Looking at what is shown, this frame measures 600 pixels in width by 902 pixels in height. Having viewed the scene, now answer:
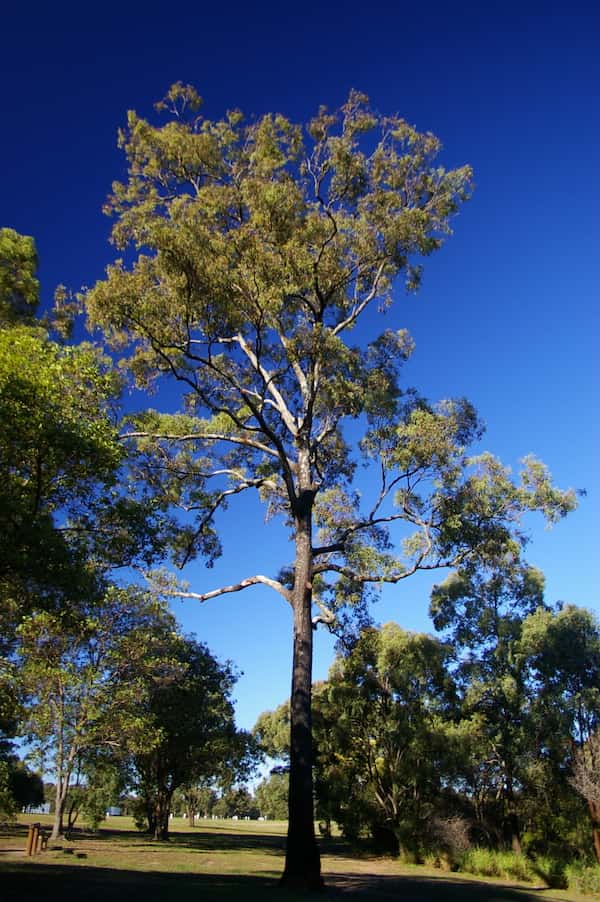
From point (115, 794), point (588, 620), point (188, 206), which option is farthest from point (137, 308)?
point (115, 794)

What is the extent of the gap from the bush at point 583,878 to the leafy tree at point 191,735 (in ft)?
59.1

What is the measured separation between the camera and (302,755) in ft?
40.9

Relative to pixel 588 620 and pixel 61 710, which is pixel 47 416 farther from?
pixel 588 620

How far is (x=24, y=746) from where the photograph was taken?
2330cm

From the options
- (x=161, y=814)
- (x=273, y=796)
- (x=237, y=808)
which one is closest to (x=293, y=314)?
(x=161, y=814)

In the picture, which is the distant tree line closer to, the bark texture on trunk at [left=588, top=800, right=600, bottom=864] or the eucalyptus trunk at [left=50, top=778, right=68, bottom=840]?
the bark texture on trunk at [left=588, top=800, right=600, bottom=864]

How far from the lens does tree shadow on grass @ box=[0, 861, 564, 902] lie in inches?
368

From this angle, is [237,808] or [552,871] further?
[237,808]

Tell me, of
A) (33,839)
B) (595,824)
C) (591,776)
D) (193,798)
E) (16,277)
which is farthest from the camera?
(193,798)

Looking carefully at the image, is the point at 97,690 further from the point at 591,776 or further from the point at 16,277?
the point at 591,776

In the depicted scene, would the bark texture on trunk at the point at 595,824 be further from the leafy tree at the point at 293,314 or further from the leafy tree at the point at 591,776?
the leafy tree at the point at 293,314

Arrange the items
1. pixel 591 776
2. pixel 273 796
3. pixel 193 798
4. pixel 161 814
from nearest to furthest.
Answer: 1. pixel 591 776
2. pixel 161 814
3. pixel 193 798
4. pixel 273 796

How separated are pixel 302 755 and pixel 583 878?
17.0 m

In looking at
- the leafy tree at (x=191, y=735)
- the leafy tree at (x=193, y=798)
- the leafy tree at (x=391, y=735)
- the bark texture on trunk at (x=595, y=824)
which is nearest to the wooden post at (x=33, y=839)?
the leafy tree at (x=191, y=735)
